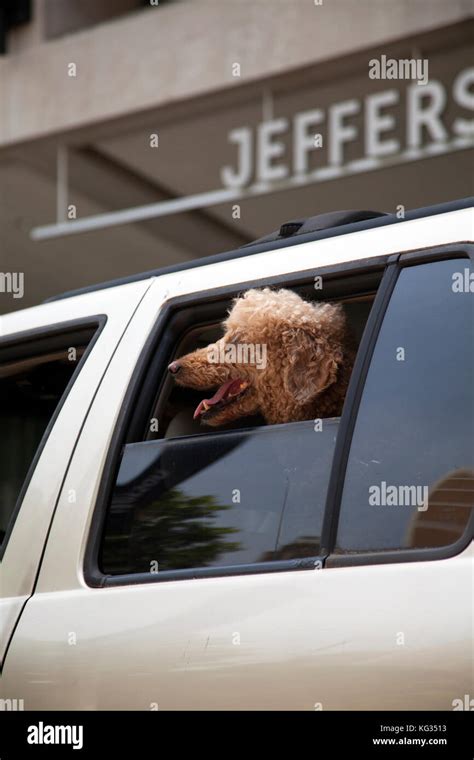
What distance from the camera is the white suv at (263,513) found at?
6.01 ft

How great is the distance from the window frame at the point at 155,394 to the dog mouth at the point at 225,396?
0.15m

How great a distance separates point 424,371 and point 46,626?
1028 millimetres

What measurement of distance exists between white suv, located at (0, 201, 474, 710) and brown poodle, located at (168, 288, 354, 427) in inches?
2.2

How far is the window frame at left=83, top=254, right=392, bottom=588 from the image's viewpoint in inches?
83.9

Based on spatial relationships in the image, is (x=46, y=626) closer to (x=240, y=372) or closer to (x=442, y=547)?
(x=240, y=372)

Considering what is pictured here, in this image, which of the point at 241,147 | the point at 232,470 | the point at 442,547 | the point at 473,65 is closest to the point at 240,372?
the point at 232,470

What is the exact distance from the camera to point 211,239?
9.90 metres
